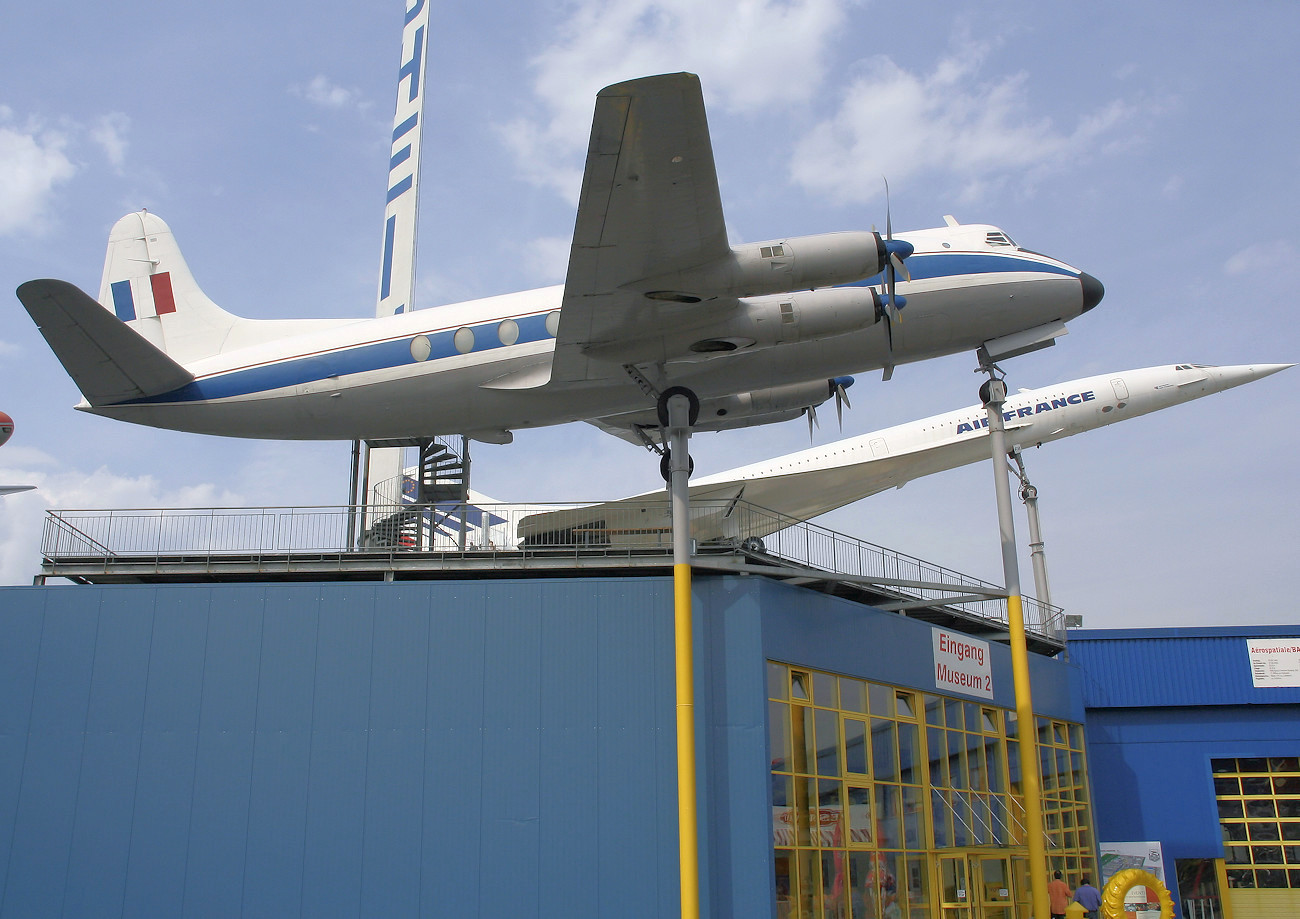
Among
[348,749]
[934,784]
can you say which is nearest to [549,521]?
[348,749]

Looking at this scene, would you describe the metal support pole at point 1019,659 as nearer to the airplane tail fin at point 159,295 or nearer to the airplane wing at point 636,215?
the airplane wing at point 636,215

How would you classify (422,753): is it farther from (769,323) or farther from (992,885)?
(992,885)

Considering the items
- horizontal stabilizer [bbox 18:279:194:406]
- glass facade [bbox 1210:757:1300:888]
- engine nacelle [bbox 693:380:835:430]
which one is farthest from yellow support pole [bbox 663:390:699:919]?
glass facade [bbox 1210:757:1300:888]

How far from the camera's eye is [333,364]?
23281mm

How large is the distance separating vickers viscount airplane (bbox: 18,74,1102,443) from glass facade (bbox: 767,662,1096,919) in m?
7.31

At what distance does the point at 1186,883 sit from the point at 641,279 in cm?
2911

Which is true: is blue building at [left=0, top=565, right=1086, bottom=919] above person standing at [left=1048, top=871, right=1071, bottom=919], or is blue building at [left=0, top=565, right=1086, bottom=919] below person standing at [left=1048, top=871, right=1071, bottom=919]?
above

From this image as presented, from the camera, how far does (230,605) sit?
21719 millimetres

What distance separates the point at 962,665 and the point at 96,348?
22.3 meters

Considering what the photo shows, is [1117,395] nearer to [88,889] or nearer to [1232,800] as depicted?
[1232,800]

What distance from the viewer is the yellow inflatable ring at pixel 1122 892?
909 inches

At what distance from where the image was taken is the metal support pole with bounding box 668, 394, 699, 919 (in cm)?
1880

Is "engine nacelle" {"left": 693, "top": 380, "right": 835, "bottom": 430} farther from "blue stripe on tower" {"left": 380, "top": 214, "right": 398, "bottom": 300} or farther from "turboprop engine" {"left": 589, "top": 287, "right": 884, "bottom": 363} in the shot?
"blue stripe on tower" {"left": 380, "top": 214, "right": 398, "bottom": 300}

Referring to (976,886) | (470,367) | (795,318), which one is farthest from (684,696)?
(976,886)
